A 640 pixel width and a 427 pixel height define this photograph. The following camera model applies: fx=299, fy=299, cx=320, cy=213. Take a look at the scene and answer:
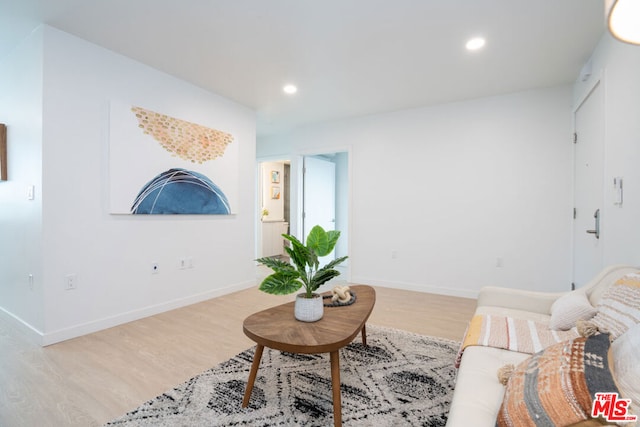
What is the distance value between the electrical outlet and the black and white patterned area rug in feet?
4.77

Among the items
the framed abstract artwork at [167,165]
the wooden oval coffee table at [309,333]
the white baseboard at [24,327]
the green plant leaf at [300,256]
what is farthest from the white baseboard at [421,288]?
the white baseboard at [24,327]

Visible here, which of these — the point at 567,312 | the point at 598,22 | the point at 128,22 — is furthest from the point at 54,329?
the point at 598,22

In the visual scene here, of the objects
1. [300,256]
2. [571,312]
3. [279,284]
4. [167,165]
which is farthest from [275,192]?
[571,312]

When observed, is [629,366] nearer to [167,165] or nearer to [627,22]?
[627,22]

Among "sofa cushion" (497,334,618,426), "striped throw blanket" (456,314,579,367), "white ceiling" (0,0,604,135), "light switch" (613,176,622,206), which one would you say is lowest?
"striped throw blanket" (456,314,579,367)

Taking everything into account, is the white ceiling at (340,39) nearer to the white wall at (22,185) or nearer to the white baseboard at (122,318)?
the white wall at (22,185)

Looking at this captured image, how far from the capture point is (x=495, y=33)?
2.38 m

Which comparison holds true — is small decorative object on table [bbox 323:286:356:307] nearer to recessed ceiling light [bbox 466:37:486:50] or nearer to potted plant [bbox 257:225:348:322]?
potted plant [bbox 257:225:348:322]

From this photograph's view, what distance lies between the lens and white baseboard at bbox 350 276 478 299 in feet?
12.4

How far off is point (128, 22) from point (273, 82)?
1.40m

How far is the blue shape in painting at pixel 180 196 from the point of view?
297 centimetres

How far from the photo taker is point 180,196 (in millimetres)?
3264

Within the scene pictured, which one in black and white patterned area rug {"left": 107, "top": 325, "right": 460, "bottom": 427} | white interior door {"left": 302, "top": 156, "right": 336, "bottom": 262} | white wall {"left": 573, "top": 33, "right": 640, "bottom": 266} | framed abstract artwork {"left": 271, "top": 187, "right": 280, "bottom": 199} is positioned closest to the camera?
black and white patterned area rug {"left": 107, "top": 325, "right": 460, "bottom": 427}

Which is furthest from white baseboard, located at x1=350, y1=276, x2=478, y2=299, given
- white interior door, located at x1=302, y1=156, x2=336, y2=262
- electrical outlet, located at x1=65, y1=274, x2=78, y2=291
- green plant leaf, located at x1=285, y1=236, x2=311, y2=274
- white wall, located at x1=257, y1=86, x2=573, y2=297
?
electrical outlet, located at x1=65, y1=274, x2=78, y2=291
